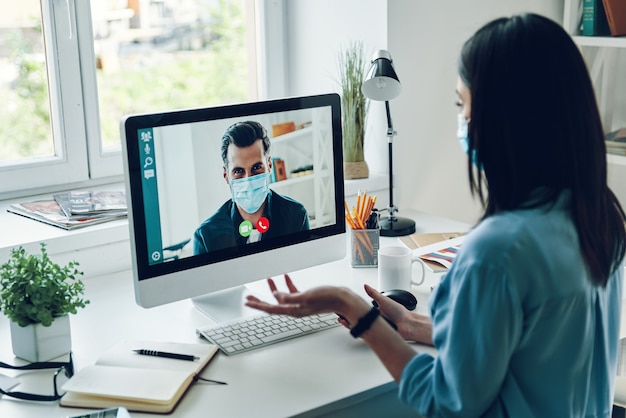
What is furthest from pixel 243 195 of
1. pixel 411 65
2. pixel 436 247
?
pixel 411 65

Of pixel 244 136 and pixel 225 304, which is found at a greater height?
pixel 244 136

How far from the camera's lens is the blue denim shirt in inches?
40.1

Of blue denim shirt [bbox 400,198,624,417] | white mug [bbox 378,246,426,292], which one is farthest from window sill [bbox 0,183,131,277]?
blue denim shirt [bbox 400,198,624,417]

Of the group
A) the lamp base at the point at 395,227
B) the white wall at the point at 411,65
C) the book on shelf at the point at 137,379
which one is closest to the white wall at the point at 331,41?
the white wall at the point at 411,65

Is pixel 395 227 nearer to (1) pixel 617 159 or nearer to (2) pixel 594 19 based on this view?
(1) pixel 617 159

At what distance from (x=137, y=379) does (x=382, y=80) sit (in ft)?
3.17

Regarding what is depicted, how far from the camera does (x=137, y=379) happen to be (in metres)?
1.31

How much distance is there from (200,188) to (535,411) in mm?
751

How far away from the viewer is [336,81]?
8.01 feet

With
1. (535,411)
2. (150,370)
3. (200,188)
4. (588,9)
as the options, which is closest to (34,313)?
(150,370)

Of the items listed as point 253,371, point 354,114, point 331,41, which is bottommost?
point 253,371

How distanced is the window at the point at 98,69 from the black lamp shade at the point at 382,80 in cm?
69

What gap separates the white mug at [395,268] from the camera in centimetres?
171

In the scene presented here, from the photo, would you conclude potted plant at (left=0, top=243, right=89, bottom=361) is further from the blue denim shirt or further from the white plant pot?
the blue denim shirt
